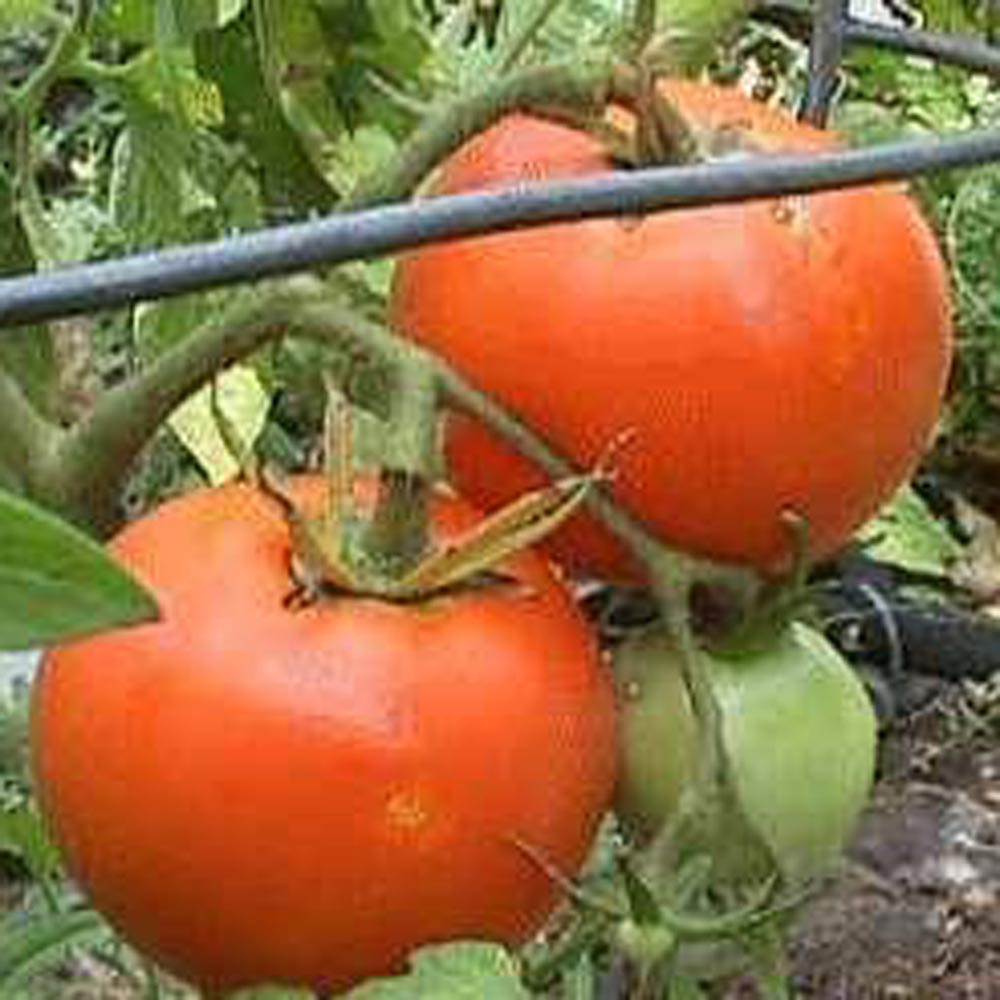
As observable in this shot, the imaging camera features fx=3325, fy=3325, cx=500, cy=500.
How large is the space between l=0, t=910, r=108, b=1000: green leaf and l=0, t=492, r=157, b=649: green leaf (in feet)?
1.67

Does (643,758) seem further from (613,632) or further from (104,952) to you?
(104,952)

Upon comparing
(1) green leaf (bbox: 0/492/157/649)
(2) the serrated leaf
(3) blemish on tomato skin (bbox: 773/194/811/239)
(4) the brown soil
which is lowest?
(4) the brown soil

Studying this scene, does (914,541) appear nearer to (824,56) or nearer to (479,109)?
(824,56)

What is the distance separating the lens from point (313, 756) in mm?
644

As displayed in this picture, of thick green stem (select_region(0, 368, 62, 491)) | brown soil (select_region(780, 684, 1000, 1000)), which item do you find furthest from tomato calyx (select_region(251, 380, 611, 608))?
brown soil (select_region(780, 684, 1000, 1000))

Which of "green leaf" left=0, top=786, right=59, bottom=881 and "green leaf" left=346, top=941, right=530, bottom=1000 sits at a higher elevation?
"green leaf" left=346, top=941, right=530, bottom=1000

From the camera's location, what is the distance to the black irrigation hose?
571 millimetres

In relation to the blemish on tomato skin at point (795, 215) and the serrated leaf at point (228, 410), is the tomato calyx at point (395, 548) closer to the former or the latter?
the blemish on tomato skin at point (795, 215)

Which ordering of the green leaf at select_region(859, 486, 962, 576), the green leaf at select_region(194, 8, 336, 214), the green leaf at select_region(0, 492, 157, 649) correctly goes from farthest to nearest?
1. the green leaf at select_region(859, 486, 962, 576)
2. the green leaf at select_region(194, 8, 336, 214)
3. the green leaf at select_region(0, 492, 157, 649)

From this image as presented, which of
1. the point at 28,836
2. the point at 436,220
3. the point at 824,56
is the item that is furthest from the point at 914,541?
the point at 436,220

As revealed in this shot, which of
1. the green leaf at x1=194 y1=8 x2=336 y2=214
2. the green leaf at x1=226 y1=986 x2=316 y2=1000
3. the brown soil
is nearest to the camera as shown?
the green leaf at x1=226 y1=986 x2=316 y2=1000

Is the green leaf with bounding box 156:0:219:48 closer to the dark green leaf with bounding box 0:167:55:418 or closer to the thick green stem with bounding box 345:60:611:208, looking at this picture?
the dark green leaf with bounding box 0:167:55:418

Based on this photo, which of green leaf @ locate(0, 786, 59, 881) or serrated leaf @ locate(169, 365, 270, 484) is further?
green leaf @ locate(0, 786, 59, 881)

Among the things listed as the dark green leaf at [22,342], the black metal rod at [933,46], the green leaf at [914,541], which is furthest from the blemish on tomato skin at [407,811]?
the green leaf at [914,541]
